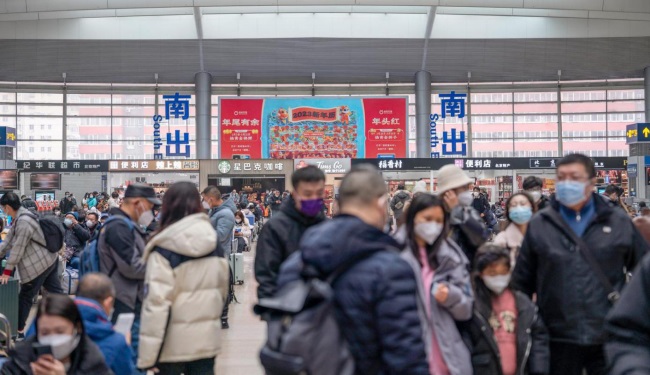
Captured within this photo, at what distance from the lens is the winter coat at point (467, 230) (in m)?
3.94

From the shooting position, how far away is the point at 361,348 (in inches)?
80.9

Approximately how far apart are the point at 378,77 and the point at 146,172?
11716 millimetres

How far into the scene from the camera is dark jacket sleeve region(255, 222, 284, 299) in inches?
143

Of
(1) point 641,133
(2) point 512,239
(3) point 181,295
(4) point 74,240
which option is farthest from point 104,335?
(1) point 641,133

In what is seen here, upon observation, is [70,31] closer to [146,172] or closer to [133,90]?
[133,90]

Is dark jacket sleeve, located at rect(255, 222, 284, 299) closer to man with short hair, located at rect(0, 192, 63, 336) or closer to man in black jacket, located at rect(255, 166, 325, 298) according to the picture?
man in black jacket, located at rect(255, 166, 325, 298)

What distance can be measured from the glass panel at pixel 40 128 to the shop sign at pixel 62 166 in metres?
6.63

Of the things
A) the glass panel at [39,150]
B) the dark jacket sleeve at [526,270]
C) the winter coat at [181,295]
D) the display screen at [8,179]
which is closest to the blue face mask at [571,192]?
the dark jacket sleeve at [526,270]

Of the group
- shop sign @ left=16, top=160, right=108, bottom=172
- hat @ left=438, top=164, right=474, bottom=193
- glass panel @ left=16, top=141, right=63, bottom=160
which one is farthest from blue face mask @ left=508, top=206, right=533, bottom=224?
glass panel @ left=16, top=141, right=63, bottom=160

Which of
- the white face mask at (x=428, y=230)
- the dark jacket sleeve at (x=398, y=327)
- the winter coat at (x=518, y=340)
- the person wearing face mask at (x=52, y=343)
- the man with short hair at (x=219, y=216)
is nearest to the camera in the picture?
the dark jacket sleeve at (x=398, y=327)

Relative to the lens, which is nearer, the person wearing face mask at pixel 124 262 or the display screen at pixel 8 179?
the person wearing face mask at pixel 124 262

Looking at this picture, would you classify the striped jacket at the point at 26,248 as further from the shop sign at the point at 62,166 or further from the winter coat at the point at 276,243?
the shop sign at the point at 62,166

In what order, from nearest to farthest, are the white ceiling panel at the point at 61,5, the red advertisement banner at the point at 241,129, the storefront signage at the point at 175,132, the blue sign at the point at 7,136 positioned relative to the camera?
the blue sign at the point at 7,136
the white ceiling panel at the point at 61,5
the red advertisement banner at the point at 241,129
the storefront signage at the point at 175,132

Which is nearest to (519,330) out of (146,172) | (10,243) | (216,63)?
(10,243)
